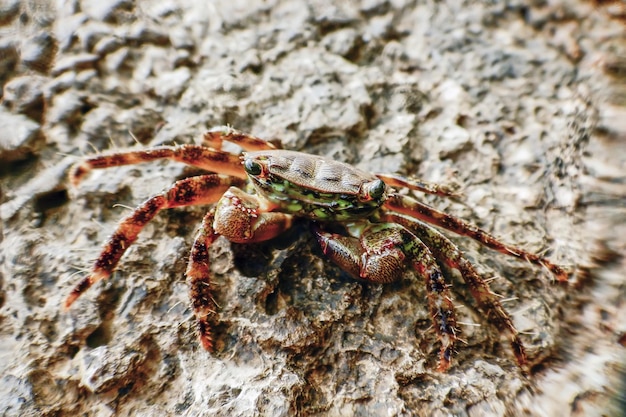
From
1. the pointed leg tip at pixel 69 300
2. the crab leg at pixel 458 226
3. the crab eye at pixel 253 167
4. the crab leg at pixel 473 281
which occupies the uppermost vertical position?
the crab eye at pixel 253 167

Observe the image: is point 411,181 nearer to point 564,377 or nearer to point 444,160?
point 444,160

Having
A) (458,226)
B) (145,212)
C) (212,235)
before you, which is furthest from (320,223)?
(145,212)

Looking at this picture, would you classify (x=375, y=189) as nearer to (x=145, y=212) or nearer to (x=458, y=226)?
(x=458, y=226)

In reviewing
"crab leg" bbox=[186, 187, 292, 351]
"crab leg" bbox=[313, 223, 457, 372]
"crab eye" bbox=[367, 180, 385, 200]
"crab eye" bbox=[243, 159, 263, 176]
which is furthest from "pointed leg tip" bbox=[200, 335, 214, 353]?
"crab eye" bbox=[367, 180, 385, 200]

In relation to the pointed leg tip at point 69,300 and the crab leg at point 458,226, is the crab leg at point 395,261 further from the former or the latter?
the pointed leg tip at point 69,300

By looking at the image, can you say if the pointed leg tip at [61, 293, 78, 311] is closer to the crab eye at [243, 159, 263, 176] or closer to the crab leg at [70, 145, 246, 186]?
the crab leg at [70, 145, 246, 186]

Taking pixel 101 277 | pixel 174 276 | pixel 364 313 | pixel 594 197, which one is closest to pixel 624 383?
pixel 594 197

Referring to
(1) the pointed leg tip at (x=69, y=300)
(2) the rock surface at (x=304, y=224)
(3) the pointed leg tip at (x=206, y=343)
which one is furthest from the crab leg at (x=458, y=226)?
(1) the pointed leg tip at (x=69, y=300)
